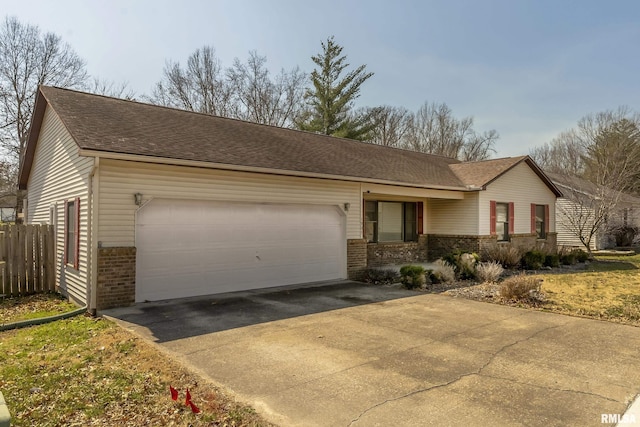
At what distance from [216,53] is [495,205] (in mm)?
25319

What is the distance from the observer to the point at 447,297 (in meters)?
9.37

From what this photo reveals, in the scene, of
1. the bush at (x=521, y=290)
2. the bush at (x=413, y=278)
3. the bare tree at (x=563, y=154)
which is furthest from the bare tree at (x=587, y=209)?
the bush at (x=413, y=278)

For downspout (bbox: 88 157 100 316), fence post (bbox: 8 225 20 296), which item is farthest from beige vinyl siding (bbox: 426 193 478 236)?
fence post (bbox: 8 225 20 296)

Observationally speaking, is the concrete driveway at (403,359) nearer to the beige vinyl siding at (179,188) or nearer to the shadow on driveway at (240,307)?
the shadow on driveway at (240,307)

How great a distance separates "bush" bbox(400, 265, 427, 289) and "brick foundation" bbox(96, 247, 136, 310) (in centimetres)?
659

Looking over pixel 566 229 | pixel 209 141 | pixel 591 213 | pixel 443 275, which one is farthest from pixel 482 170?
pixel 209 141

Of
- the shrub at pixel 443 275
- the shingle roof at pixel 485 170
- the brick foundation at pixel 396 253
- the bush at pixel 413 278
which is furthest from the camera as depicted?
the shingle roof at pixel 485 170

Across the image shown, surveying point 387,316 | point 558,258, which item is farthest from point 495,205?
point 387,316

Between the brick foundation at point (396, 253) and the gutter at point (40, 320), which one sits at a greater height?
the brick foundation at point (396, 253)

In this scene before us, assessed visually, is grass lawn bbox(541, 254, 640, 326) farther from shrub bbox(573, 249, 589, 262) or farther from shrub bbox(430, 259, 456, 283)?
shrub bbox(430, 259, 456, 283)

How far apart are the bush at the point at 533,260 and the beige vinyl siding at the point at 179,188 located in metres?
7.92

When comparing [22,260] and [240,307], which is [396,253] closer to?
[240,307]

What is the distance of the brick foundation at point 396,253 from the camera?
14.7 m

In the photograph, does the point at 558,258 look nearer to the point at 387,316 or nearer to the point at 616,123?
the point at 387,316
